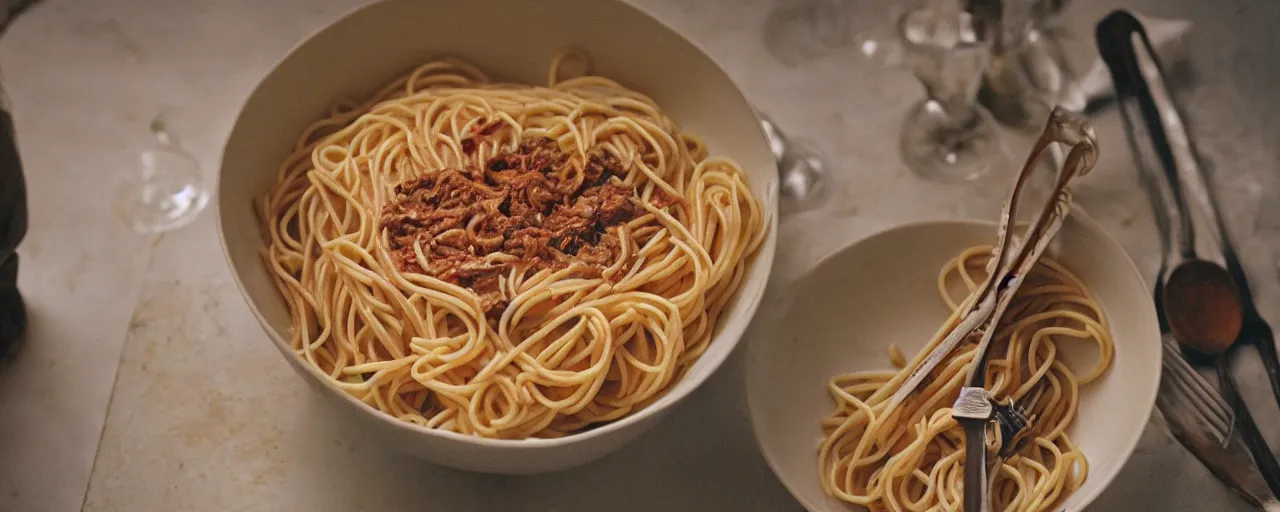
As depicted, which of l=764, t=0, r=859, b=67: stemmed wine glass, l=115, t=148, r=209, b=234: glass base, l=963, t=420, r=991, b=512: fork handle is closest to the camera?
l=963, t=420, r=991, b=512: fork handle

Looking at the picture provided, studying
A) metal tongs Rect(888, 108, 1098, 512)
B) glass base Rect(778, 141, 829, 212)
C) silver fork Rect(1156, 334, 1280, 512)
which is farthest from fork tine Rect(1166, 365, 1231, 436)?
glass base Rect(778, 141, 829, 212)

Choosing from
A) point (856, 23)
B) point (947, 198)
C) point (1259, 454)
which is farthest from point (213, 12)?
point (1259, 454)

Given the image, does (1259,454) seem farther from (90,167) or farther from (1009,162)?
(90,167)

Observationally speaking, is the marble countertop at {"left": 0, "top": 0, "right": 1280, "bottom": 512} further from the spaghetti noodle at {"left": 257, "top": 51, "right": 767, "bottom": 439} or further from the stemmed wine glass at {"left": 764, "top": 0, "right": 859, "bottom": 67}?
the spaghetti noodle at {"left": 257, "top": 51, "right": 767, "bottom": 439}

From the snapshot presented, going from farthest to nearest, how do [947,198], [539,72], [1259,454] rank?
[947,198], [539,72], [1259,454]

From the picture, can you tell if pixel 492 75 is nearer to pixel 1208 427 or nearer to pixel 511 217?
pixel 511 217

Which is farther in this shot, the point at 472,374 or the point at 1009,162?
the point at 1009,162
